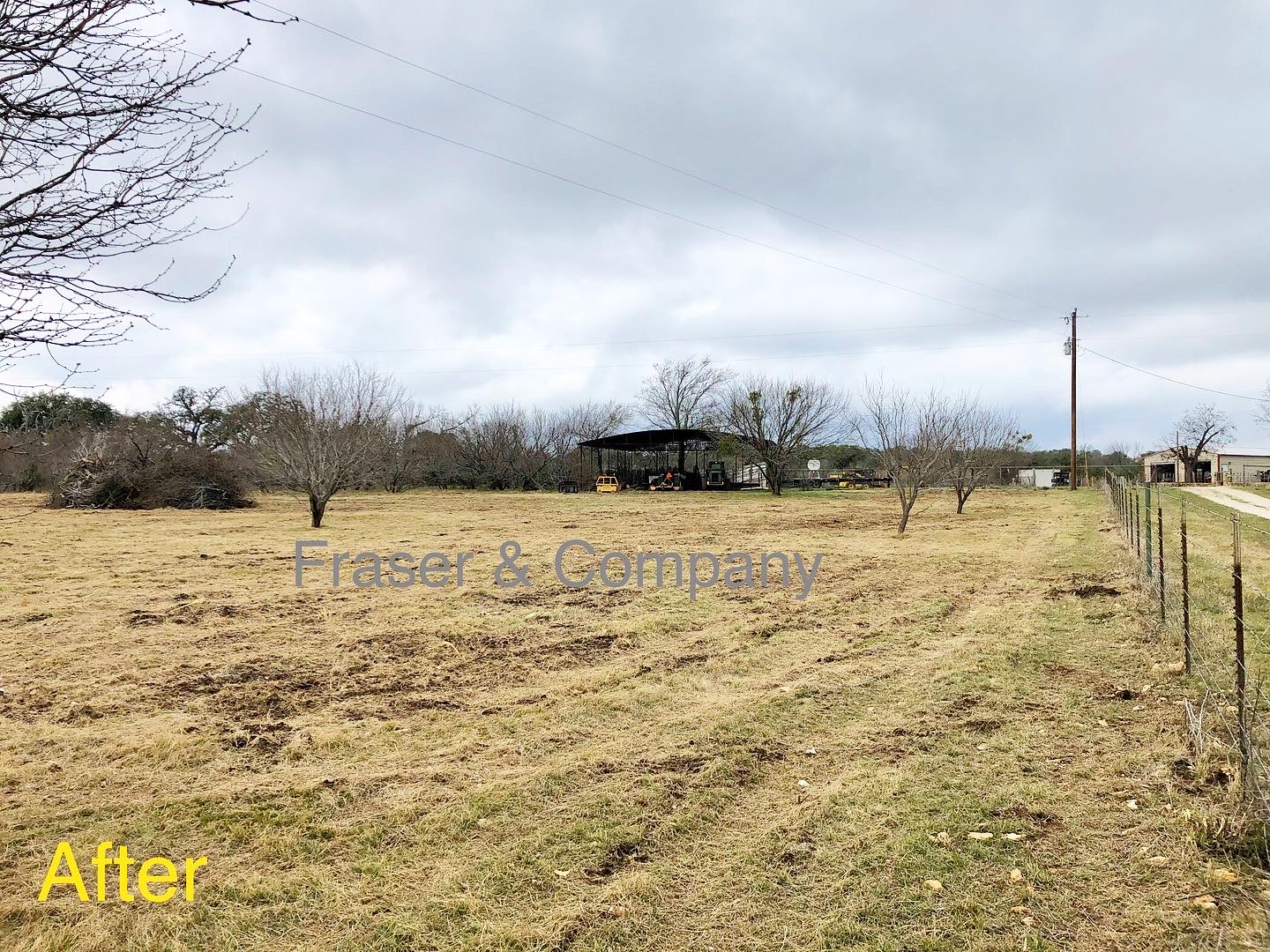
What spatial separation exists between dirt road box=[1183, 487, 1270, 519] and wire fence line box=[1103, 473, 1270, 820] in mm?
10312

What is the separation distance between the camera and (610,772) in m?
3.77

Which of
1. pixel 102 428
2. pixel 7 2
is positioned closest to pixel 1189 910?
pixel 7 2

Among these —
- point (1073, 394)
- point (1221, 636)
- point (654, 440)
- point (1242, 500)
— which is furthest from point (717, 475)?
point (1221, 636)

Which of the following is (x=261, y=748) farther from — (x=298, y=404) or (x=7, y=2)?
(x=298, y=404)

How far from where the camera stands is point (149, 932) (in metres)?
2.53

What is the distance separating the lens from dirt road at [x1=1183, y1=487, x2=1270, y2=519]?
765 inches

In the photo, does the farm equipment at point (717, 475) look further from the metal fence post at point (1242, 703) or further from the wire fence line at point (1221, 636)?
the metal fence post at point (1242, 703)

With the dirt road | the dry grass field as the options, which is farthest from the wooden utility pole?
the dry grass field

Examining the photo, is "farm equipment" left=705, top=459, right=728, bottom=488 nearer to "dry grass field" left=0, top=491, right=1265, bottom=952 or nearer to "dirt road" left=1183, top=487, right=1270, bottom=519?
"dirt road" left=1183, top=487, right=1270, bottom=519

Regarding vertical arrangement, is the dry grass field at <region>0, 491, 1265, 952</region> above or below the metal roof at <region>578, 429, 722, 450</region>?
below

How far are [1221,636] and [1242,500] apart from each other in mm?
23127

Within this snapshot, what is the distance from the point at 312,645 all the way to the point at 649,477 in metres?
31.5

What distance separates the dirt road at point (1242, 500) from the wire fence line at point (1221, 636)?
1031cm

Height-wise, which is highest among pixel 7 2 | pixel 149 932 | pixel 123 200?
pixel 7 2
